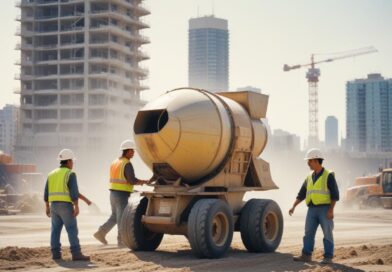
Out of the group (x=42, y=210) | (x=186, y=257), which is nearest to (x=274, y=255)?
(x=186, y=257)

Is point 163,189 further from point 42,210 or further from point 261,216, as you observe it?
point 42,210

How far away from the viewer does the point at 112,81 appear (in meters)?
103

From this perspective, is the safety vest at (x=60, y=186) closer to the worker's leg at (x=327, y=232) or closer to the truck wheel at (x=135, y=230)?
the truck wheel at (x=135, y=230)

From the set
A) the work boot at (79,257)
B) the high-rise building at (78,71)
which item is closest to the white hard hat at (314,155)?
the work boot at (79,257)

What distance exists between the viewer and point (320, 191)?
12141 millimetres

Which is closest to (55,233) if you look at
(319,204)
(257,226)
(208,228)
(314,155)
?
(208,228)

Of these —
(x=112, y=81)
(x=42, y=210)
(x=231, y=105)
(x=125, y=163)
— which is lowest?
(x=42, y=210)

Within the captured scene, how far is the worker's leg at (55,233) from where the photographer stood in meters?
12.2

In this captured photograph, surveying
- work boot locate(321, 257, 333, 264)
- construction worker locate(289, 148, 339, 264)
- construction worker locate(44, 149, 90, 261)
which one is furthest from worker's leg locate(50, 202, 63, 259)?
work boot locate(321, 257, 333, 264)

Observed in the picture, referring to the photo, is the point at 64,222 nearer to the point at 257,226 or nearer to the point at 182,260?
the point at 182,260

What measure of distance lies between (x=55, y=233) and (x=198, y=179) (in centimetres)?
306

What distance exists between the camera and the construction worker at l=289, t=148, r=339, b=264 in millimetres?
12008

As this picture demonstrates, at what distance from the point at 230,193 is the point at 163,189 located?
1.43 meters

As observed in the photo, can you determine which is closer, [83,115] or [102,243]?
[102,243]
